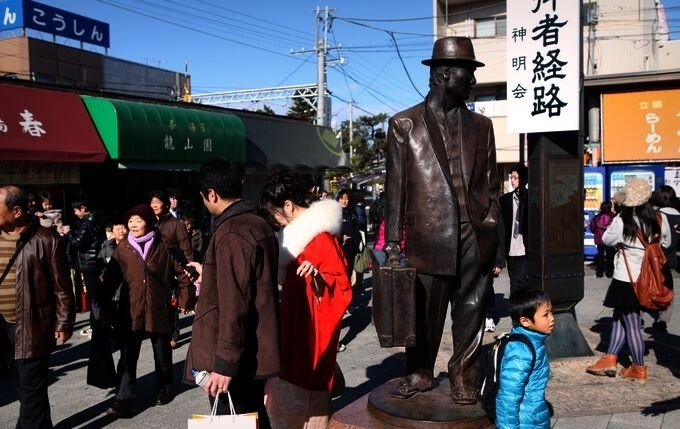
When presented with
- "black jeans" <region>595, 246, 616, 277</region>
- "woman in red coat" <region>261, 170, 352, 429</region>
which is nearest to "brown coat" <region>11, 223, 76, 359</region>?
"woman in red coat" <region>261, 170, 352, 429</region>

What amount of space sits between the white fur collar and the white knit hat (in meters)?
2.81

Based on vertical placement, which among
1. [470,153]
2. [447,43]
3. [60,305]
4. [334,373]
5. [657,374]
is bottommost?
[657,374]

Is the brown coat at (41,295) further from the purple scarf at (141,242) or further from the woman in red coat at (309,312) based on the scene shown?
the woman in red coat at (309,312)

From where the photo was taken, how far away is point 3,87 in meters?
9.47

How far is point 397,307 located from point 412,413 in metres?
0.68

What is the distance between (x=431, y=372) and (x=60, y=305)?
8.68ft

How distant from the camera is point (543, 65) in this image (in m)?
5.72

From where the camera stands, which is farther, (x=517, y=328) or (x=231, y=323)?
(x=517, y=328)

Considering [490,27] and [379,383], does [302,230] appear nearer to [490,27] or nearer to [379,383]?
[379,383]

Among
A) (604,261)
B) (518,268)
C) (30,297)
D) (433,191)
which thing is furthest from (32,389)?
(604,261)

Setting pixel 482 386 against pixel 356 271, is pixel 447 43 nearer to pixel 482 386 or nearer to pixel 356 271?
pixel 482 386

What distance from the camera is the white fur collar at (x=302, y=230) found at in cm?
376

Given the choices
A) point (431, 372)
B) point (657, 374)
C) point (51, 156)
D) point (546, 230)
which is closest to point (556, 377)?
point (657, 374)

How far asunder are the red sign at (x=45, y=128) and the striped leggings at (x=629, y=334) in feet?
28.8
